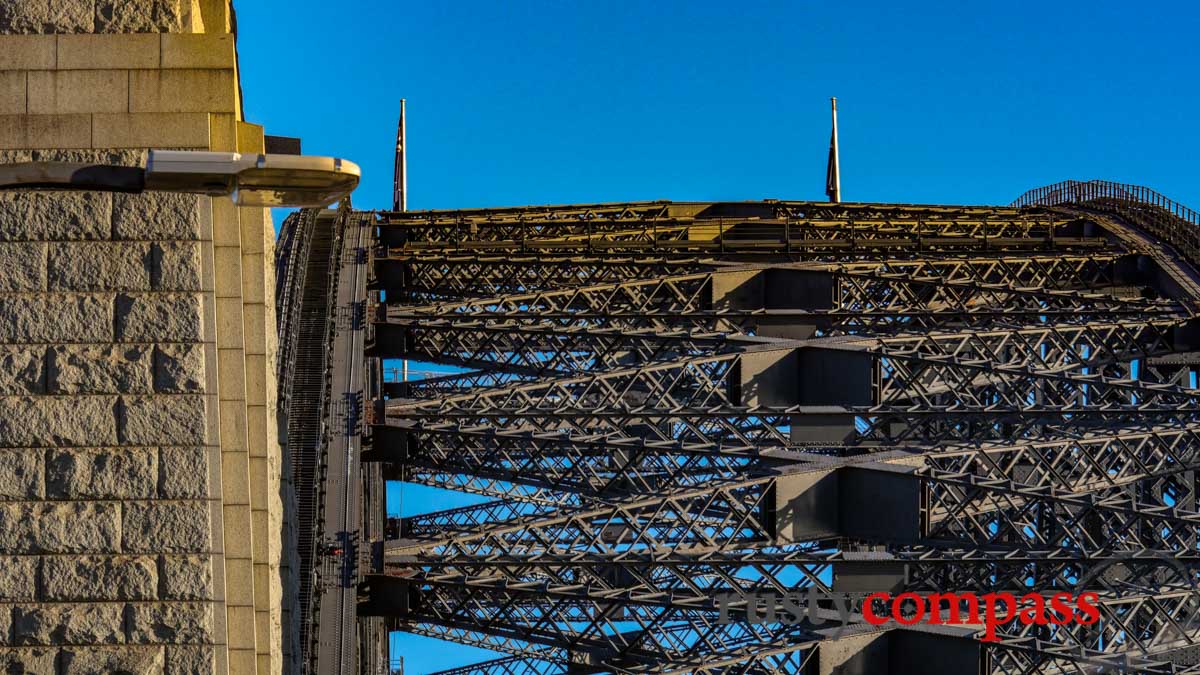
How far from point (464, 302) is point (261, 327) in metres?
26.2

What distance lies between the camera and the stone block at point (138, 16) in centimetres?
1772

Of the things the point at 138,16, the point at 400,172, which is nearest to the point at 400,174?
the point at 400,172

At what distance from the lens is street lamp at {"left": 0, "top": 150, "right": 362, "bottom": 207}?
14.9m

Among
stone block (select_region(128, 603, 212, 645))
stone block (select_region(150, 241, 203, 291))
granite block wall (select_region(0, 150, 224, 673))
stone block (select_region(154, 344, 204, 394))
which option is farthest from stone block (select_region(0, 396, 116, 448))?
stone block (select_region(128, 603, 212, 645))

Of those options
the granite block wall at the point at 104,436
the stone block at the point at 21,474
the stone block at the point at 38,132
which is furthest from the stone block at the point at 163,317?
the stone block at the point at 38,132

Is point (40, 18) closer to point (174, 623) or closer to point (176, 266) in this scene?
point (176, 266)

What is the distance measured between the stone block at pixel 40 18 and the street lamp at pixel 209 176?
9.74 feet

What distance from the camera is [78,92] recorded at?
57.6 ft

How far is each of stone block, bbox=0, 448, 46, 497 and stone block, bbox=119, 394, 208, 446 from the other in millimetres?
743

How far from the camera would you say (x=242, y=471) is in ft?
57.8

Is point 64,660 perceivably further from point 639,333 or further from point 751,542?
point 639,333

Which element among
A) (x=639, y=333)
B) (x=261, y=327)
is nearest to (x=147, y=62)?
(x=261, y=327)

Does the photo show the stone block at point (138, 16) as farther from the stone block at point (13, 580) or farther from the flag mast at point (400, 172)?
the flag mast at point (400, 172)

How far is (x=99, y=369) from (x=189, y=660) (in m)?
2.55
